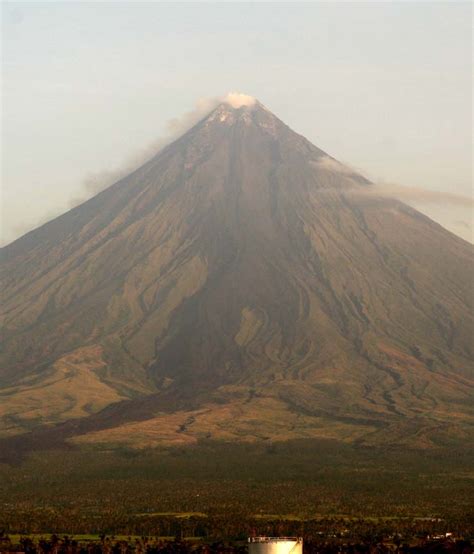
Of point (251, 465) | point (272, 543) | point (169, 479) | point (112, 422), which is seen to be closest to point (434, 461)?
point (251, 465)

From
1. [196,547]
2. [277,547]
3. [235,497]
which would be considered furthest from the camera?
[235,497]

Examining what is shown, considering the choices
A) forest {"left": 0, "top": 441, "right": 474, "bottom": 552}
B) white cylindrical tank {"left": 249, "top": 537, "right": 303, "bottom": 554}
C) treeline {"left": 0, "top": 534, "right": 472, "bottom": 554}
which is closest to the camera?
white cylindrical tank {"left": 249, "top": 537, "right": 303, "bottom": 554}

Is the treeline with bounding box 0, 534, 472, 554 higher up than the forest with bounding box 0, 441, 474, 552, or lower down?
lower down

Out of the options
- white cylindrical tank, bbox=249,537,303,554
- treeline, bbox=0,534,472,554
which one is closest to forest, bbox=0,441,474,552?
treeline, bbox=0,534,472,554

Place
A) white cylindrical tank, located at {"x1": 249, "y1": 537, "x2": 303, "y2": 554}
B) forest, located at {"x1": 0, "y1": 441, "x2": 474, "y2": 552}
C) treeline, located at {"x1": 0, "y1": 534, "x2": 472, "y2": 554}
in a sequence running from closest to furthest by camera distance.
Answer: white cylindrical tank, located at {"x1": 249, "y1": 537, "x2": 303, "y2": 554} → treeline, located at {"x1": 0, "y1": 534, "x2": 472, "y2": 554} → forest, located at {"x1": 0, "y1": 441, "x2": 474, "y2": 552}

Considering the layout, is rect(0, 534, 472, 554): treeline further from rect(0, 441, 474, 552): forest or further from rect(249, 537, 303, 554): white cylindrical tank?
rect(249, 537, 303, 554): white cylindrical tank

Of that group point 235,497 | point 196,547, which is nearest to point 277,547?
point 196,547

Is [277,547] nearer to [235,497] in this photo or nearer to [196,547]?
[196,547]

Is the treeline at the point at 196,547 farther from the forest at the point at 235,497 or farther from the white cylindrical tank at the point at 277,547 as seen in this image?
the white cylindrical tank at the point at 277,547

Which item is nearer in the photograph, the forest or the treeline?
the treeline

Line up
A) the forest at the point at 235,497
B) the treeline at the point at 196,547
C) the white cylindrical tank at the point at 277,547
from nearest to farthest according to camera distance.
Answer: the white cylindrical tank at the point at 277,547 → the treeline at the point at 196,547 → the forest at the point at 235,497

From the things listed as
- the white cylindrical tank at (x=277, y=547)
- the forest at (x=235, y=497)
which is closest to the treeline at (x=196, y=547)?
the forest at (x=235, y=497)
